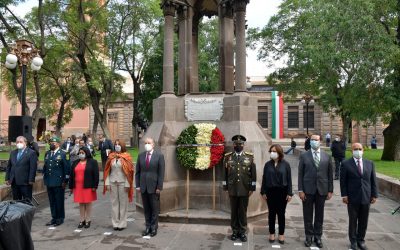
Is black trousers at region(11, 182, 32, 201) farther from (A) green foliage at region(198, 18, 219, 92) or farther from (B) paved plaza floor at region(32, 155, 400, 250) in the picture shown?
(A) green foliage at region(198, 18, 219, 92)

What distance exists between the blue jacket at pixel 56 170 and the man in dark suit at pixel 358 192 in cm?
589

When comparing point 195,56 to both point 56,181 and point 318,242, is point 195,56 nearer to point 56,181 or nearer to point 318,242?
point 56,181

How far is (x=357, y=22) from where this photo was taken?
18.8 metres

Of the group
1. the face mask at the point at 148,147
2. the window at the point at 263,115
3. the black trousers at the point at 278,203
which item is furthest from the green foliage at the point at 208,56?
the black trousers at the point at 278,203

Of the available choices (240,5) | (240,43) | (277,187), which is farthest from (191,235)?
(240,5)

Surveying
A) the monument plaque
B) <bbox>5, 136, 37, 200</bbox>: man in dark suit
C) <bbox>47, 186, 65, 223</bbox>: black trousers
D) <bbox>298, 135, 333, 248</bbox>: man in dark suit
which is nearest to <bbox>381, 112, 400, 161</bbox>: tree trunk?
the monument plaque

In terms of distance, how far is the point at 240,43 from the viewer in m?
9.81

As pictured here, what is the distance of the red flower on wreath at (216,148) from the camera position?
30.0ft

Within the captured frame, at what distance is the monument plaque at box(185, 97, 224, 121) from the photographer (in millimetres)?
9836

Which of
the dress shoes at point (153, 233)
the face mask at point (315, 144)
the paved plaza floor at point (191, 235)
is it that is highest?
the face mask at point (315, 144)

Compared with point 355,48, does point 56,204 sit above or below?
below

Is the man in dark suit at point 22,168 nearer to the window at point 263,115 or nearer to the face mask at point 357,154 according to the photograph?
the face mask at point 357,154

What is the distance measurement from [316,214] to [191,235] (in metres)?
2.38

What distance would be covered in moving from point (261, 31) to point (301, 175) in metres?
25.8
